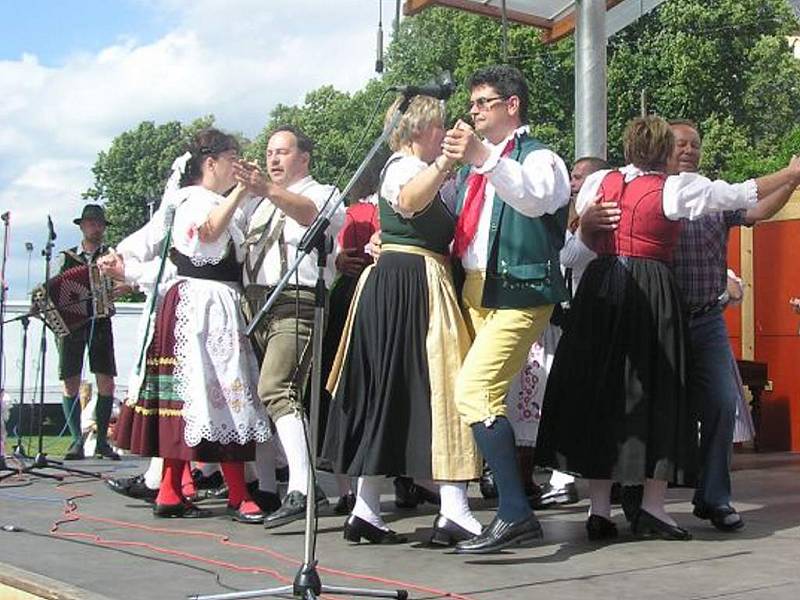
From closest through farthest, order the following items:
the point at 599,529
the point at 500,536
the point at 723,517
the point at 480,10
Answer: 1. the point at 500,536
2. the point at 599,529
3. the point at 723,517
4. the point at 480,10

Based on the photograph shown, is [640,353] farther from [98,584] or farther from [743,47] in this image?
[743,47]

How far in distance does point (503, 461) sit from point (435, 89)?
1.43 meters

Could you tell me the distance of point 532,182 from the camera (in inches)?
186

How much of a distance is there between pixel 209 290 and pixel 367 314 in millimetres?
1150

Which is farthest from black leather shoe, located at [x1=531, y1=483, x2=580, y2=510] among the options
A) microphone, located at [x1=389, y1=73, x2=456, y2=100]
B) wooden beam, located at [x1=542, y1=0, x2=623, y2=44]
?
wooden beam, located at [x1=542, y1=0, x2=623, y2=44]

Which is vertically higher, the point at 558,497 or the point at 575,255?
the point at 575,255

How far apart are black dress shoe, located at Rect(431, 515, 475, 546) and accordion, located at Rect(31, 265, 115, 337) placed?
15.6 feet

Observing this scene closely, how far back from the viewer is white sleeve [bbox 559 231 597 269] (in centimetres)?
591

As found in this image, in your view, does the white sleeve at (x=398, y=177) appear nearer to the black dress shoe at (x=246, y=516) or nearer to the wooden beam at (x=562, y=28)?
the black dress shoe at (x=246, y=516)

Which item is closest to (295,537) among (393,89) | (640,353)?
(640,353)

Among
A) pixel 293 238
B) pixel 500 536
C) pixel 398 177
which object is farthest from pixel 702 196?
pixel 293 238

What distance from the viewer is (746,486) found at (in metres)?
7.16

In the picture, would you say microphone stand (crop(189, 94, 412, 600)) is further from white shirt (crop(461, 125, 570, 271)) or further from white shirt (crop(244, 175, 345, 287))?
white shirt (crop(244, 175, 345, 287))

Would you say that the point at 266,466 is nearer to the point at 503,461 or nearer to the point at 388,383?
the point at 388,383
